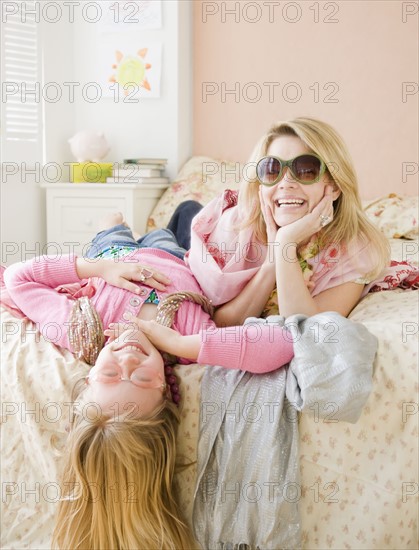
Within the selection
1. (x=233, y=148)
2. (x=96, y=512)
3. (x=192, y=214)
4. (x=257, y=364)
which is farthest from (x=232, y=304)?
(x=233, y=148)

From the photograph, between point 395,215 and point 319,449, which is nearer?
point 319,449

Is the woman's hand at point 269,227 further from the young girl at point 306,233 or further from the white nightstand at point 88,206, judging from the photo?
the white nightstand at point 88,206

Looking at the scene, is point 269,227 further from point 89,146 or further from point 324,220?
point 89,146

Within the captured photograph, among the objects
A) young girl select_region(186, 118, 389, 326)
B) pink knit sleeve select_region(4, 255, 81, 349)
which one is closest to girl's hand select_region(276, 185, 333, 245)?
young girl select_region(186, 118, 389, 326)

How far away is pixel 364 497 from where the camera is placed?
4.73ft

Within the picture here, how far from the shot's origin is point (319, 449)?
1445mm

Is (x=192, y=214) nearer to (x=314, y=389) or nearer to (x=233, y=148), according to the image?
(x=233, y=148)

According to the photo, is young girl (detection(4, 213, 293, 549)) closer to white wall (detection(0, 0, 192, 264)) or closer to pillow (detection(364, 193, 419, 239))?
pillow (detection(364, 193, 419, 239))

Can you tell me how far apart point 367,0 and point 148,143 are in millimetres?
1172

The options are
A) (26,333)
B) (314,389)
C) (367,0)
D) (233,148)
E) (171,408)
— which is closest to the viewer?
(314,389)

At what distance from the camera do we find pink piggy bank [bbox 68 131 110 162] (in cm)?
347

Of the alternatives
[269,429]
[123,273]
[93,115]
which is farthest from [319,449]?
[93,115]

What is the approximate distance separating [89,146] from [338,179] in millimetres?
1904

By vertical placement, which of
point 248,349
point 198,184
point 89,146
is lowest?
point 248,349
